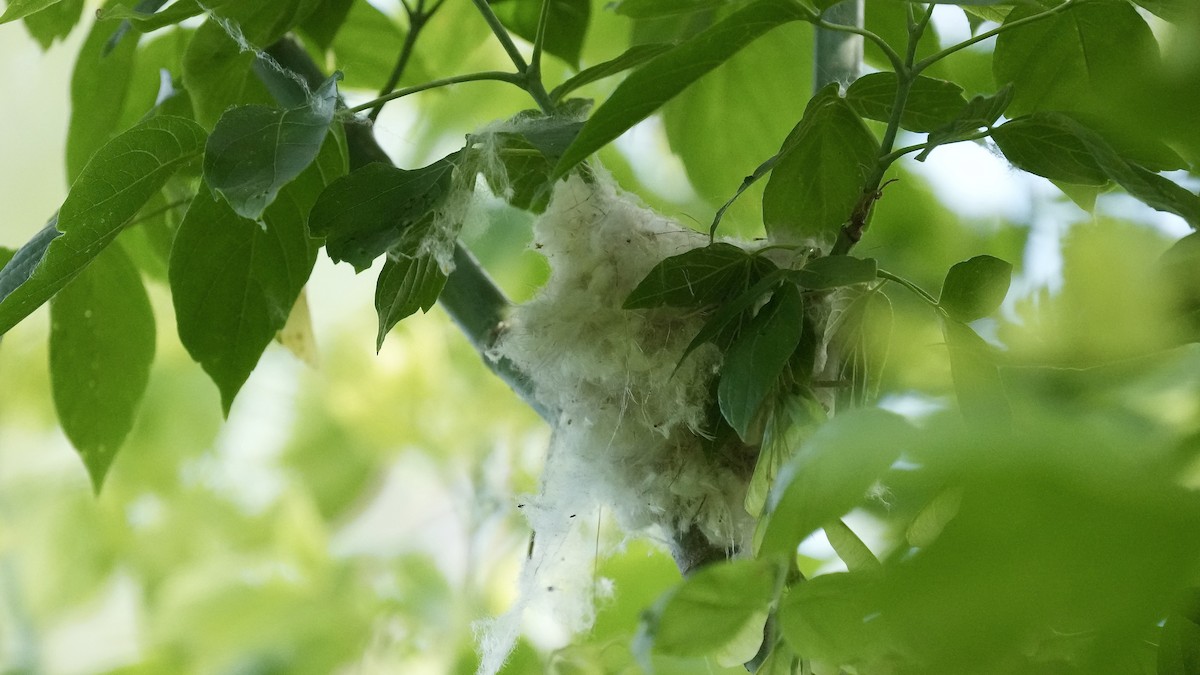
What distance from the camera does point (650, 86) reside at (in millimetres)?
206

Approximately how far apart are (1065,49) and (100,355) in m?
0.36

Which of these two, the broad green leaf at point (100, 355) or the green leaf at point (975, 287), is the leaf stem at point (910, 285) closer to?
the green leaf at point (975, 287)

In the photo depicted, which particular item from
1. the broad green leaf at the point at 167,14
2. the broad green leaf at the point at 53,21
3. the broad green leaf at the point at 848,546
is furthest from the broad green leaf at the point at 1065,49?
the broad green leaf at the point at 53,21

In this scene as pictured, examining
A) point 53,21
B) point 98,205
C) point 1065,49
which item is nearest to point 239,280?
point 98,205

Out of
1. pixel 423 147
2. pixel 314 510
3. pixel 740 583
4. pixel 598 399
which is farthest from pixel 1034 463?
pixel 314 510

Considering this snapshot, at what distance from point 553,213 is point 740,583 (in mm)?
159

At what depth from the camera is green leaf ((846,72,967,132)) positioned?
28cm

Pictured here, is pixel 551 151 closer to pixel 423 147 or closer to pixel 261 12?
pixel 261 12

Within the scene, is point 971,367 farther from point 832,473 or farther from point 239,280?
point 239,280

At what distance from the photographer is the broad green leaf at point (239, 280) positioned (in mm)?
310

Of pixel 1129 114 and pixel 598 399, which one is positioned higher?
pixel 1129 114

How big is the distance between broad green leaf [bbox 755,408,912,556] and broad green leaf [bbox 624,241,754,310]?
0.37 ft

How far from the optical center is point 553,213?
31 cm

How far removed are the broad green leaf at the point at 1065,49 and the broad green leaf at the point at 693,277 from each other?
95mm
